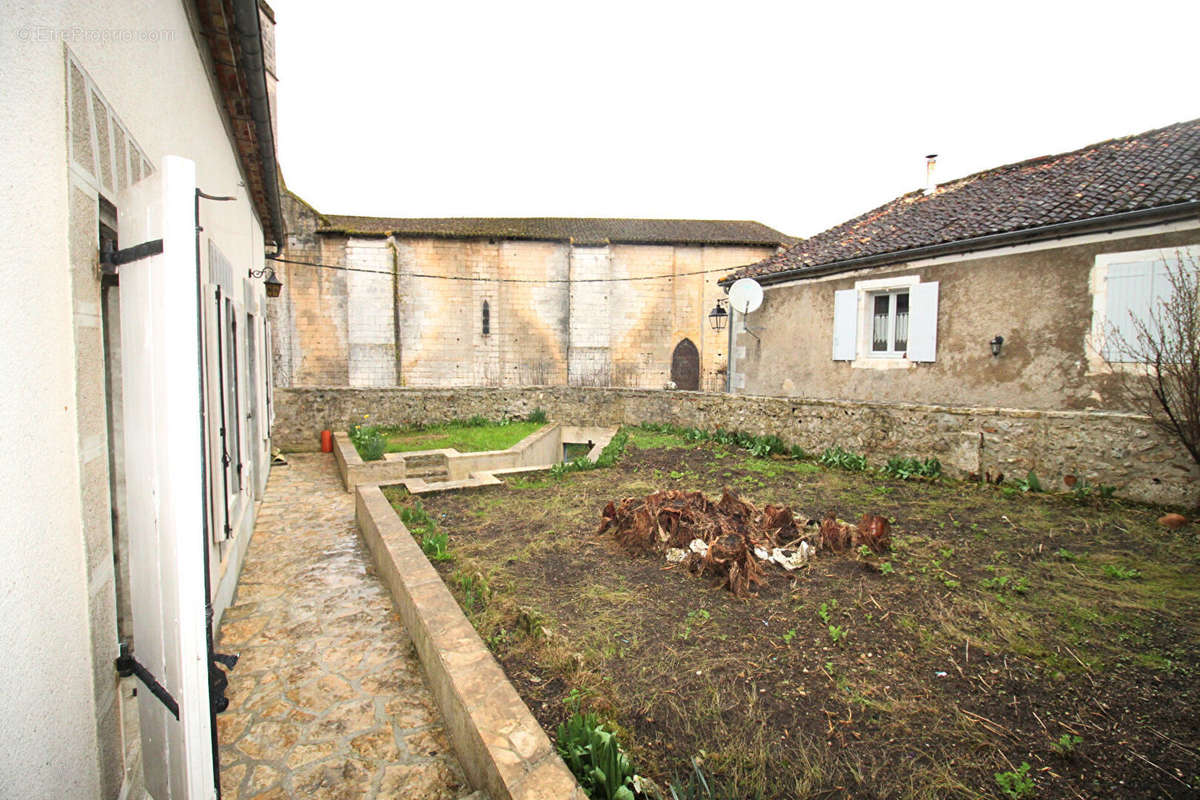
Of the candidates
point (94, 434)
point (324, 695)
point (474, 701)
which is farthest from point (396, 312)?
point (94, 434)

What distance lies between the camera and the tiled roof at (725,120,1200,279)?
800 cm

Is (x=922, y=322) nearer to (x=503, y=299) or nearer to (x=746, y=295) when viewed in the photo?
(x=746, y=295)

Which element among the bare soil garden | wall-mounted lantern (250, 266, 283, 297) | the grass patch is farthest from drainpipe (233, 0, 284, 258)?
the grass patch

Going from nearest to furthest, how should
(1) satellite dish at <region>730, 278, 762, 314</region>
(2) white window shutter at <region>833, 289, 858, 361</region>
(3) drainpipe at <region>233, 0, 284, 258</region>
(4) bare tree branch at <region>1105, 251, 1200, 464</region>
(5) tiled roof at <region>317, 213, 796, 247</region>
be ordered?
(3) drainpipe at <region>233, 0, 284, 258</region>
(4) bare tree branch at <region>1105, 251, 1200, 464</region>
(2) white window shutter at <region>833, 289, 858, 361</region>
(1) satellite dish at <region>730, 278, 762, 314</region>
(5) tiled roof at <region>317, 213, 796, 247</region>

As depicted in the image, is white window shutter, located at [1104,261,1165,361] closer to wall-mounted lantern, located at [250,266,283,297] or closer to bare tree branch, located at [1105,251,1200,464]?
bare tree branch, located at [1105,251,1200,464]

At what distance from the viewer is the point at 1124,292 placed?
766 cm

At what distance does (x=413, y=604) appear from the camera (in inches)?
146

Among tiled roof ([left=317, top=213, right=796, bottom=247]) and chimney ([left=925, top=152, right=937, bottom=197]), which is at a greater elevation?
tiled roof ([left=317, top=213, right=796, bottom=247])

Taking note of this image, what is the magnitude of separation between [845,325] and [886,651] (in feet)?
29.9

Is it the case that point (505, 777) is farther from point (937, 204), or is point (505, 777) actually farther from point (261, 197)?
point (937, 204)

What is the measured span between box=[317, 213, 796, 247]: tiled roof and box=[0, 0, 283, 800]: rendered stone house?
71.8 feet

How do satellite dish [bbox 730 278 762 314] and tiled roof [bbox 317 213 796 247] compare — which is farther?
tiled roof [bbox 317 213 796 247]

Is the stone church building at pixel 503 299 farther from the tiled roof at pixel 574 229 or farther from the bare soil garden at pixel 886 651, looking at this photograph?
the bare soil garden at pixel 886 651

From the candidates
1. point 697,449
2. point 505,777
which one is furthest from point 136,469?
point 697,449
